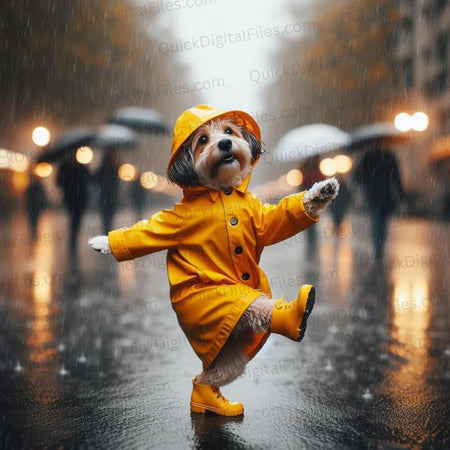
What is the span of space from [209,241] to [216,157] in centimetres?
55

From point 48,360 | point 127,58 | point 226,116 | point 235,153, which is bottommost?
point 48,360

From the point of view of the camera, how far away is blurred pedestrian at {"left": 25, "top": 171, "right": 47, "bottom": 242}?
19.2 meters

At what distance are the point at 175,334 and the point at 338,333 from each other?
5.42 ft

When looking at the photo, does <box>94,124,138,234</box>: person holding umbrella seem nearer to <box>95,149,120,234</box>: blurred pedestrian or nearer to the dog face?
<box>95,149,120,234</box>: blurred pedestrian

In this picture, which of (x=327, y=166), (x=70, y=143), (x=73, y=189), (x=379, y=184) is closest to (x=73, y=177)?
(x=73, y=189)

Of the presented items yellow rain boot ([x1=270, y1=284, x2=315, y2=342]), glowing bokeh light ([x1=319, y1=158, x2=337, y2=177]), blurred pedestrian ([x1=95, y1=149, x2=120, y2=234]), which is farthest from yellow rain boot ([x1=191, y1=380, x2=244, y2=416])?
glowing bokeh light ([x1=319, y1=158, x2=337, y2=177])

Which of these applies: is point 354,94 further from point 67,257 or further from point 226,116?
point 226,116

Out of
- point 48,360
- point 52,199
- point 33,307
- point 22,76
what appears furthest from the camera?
point 52,199

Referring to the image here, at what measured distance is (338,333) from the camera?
635cm

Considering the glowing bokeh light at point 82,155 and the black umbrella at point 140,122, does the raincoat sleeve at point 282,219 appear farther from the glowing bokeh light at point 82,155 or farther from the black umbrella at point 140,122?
the black umbrella at point 140,122

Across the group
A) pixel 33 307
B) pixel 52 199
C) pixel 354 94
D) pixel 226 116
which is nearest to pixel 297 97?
pixel 354 94

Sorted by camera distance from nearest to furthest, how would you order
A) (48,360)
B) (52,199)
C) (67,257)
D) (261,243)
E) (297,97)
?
(261,243) → (48,360) → (67,257) → (52,199) → (297,97)

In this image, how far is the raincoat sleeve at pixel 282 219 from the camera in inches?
154

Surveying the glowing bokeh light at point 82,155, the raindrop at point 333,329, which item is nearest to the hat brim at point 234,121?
the raindrop at point 333,329
